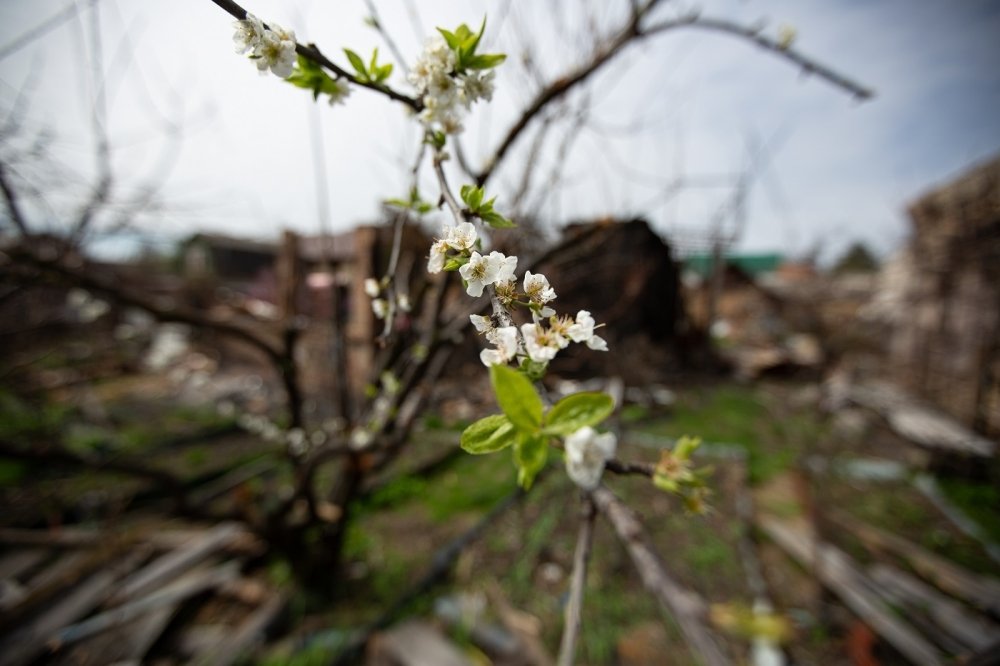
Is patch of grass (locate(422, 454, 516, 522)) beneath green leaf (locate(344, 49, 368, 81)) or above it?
beneath

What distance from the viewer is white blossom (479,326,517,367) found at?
597 mm

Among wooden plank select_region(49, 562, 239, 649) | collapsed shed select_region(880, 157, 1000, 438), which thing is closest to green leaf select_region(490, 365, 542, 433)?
wooden plank select_region(49, 562, 239, 649)

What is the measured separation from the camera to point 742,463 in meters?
5.41

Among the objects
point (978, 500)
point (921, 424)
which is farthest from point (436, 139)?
point (921, 424)

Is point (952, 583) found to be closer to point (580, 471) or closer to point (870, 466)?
point (870, 466)

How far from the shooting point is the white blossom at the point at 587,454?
0.53 m

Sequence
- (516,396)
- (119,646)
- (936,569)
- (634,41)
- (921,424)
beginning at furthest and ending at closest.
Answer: (921,424)
(936,569)
(119,646)
(634,41)
(516,396)

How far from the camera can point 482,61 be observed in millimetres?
876

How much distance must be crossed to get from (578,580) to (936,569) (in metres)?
5.18

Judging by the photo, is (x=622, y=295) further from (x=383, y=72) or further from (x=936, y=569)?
(x=383, y=72)

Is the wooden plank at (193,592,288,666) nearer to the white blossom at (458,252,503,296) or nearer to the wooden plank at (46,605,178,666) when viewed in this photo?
the wooden plank at (46,605,178,666)

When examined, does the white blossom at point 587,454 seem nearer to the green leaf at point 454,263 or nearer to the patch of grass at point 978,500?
the green leaf at point 454,263

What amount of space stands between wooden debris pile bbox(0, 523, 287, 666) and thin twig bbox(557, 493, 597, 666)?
317 centimetres

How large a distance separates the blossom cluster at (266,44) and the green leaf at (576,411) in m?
0.87
